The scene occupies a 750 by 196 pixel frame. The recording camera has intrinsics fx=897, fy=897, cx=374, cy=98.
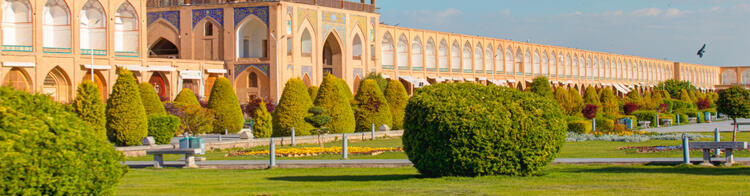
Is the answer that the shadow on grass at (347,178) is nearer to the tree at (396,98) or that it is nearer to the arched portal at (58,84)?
the tree at (396,98)

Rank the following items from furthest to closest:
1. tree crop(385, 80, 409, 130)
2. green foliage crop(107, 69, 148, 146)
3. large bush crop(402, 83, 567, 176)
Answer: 1. tree crop(385, 80, 409, 130)
2. green foliage crop(107, 69, 148, 146)
3. large bush crop(402, 83, 567, 176)

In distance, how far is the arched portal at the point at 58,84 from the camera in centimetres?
3738

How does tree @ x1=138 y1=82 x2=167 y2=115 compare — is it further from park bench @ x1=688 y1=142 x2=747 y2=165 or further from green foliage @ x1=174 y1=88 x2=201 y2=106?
park bench @ x1=688 y1=142 x2=747 y2=165

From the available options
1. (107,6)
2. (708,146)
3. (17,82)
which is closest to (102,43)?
(107,6)

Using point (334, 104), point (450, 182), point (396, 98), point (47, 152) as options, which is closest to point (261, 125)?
point (334, 104)

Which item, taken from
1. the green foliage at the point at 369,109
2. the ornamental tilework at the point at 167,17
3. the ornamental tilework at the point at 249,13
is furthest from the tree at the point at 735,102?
the ornamental tilework at the point at 167,17

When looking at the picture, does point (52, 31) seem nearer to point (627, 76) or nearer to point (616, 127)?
point (616, 127)

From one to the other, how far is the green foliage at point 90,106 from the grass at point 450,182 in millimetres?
7412

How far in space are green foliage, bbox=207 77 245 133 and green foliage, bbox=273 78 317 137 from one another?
1.93 meters

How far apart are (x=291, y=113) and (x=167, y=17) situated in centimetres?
2375

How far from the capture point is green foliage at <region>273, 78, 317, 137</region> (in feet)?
88.7

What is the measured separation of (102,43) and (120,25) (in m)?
1.74

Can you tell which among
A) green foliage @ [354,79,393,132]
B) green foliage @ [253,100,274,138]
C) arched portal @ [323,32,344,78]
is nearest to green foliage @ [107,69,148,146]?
green foliage @ [253,100,274,138]

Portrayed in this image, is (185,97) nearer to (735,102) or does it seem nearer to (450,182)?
(735,102)
